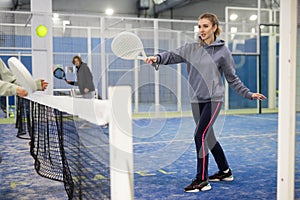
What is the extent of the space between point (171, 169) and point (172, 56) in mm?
1386

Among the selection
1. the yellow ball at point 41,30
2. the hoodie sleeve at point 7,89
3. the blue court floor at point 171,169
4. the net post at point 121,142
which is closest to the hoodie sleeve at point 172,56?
the blue court floor at point 171,169

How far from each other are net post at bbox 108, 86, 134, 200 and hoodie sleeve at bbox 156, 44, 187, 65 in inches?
81.1

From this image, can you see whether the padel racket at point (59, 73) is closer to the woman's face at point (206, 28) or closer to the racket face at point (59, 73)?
the racket face at point (59, 73)

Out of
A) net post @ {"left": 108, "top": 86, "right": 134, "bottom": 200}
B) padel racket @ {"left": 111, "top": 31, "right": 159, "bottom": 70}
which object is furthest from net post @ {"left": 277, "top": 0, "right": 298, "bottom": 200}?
net post @ {"left": 108, "top": 86, "right": 134, "bottom": 200}

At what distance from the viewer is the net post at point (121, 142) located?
1.25 metres

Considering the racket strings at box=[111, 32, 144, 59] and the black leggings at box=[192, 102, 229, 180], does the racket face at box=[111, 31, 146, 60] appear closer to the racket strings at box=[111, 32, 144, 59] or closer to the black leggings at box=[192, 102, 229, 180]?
the racket strings at box=[111, 32, 144, 59]

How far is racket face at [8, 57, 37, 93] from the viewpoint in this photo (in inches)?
98.7

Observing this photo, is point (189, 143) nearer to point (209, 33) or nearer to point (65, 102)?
point (209, 33)

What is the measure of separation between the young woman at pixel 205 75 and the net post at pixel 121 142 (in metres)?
2.09

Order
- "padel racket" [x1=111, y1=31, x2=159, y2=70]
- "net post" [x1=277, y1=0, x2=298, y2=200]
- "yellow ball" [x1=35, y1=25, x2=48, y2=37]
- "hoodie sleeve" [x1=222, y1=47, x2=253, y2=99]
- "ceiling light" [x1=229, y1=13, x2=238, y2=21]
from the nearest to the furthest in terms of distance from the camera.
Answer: "net post" [x1=277, y1=0, x2=298, y2=200]
"padel racket" [x1=111, y1=31, x2=159, y2=70]
"hoodie sleeve" [x1=222, y1=47, x2=253, y2=99]
"yellow ball" [x1=35, y1=25, x2=48, y2=37]
"ceiling light" [x1=229, y1=13, x2=238, y2=21]

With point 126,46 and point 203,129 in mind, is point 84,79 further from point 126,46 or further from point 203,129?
point 126,46

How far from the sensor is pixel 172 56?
341cm

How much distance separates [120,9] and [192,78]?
580 inches

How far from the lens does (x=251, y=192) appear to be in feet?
11.2
